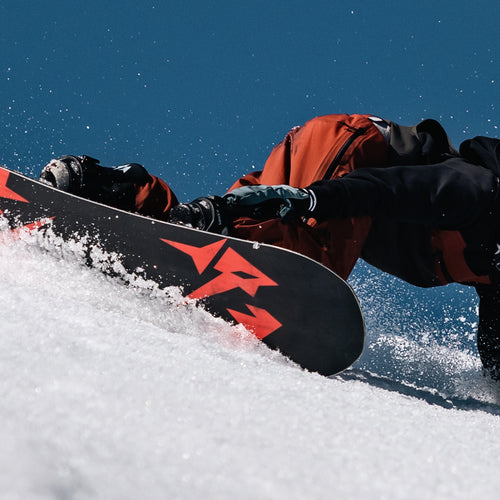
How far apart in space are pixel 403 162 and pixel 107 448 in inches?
64.2

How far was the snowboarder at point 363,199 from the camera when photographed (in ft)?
4.98

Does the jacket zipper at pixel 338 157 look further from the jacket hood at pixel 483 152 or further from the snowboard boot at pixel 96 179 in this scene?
the snowboard boot at pixel 96 179

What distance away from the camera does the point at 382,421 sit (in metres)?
0.81

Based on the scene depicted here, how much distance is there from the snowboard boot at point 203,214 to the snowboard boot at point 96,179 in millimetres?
375

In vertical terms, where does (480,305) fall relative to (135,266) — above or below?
above

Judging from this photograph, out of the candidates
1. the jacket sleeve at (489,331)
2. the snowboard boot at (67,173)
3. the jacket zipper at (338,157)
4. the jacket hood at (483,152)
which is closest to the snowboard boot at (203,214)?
the snowboard boot at (67,173)

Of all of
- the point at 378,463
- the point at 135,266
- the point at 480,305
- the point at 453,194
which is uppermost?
the point at 453,194

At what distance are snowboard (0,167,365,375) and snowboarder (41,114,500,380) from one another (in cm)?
9

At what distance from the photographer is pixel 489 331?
2.18m

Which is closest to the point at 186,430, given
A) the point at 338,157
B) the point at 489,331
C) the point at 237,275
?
the point at 237,275

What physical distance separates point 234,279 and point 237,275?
2 centimetres

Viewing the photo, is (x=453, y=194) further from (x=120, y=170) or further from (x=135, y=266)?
(x=120, y=170)

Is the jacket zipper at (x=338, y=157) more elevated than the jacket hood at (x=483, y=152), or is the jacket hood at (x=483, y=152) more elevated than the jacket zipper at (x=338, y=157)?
the jacket hood at (x=483, y=152)

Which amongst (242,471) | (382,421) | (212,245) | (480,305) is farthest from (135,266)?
(480,305)
